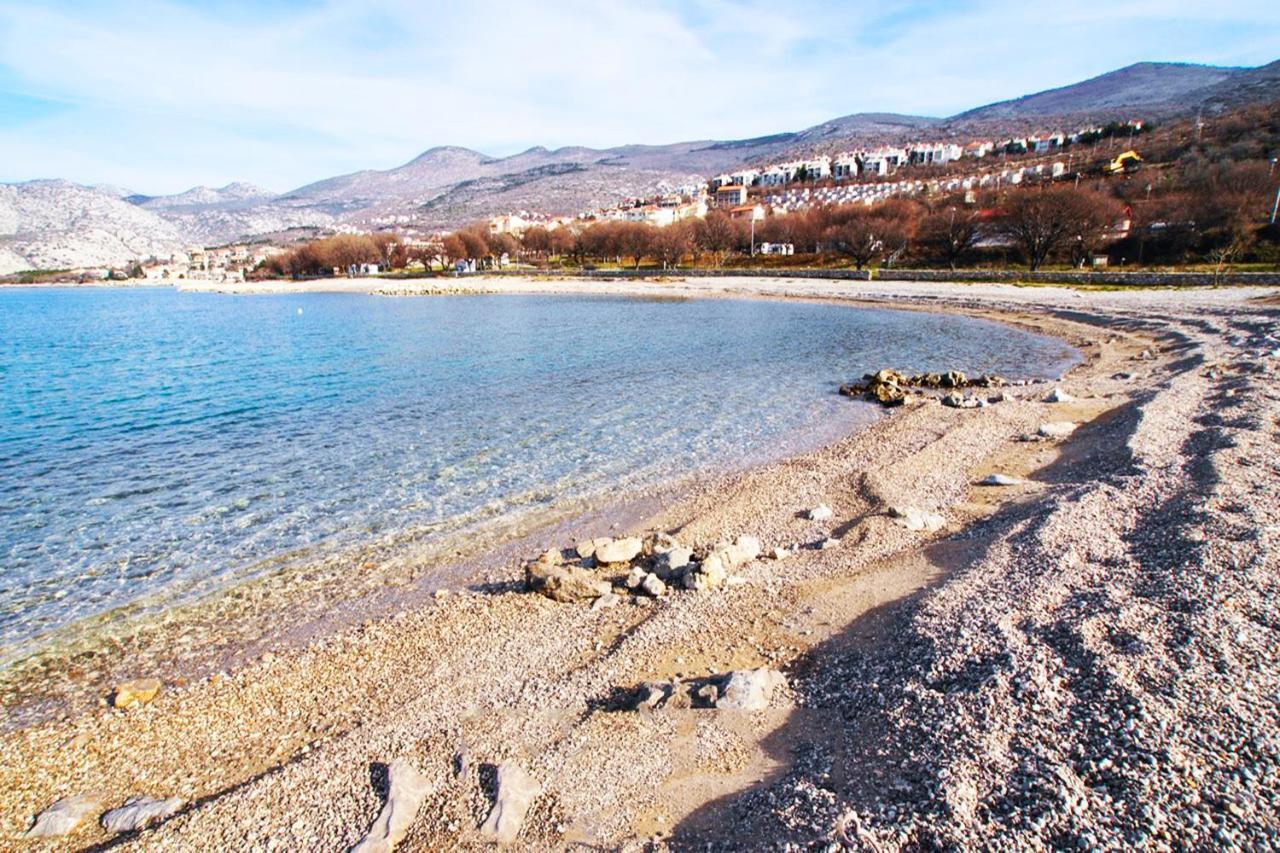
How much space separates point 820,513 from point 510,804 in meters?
8.38

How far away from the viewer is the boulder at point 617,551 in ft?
34.8

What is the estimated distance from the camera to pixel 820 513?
1219 centimetres

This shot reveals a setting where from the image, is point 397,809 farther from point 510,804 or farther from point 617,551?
point 617,551

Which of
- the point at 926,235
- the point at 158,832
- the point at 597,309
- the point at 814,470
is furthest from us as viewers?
the point at 926,235

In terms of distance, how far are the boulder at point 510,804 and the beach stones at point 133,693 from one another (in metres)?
5.24

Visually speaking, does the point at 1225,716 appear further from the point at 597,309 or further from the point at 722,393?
the point at 597,309

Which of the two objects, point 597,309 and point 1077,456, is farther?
point 597,309

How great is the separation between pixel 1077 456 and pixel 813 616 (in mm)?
9827

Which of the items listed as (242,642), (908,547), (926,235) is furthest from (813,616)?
(926,235)

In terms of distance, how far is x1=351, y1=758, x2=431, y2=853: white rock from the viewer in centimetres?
516

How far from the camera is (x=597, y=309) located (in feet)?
219

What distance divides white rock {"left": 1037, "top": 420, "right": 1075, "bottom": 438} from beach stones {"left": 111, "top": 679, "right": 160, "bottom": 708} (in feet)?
62.6

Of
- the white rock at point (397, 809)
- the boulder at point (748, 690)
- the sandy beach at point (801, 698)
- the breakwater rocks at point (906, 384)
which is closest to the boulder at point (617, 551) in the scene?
the sandy beach at point (801, 698)

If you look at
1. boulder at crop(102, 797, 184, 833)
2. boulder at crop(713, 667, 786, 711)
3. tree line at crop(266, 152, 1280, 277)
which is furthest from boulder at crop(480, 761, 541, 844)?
tree line at crop(266, 152, 1280, 277)
